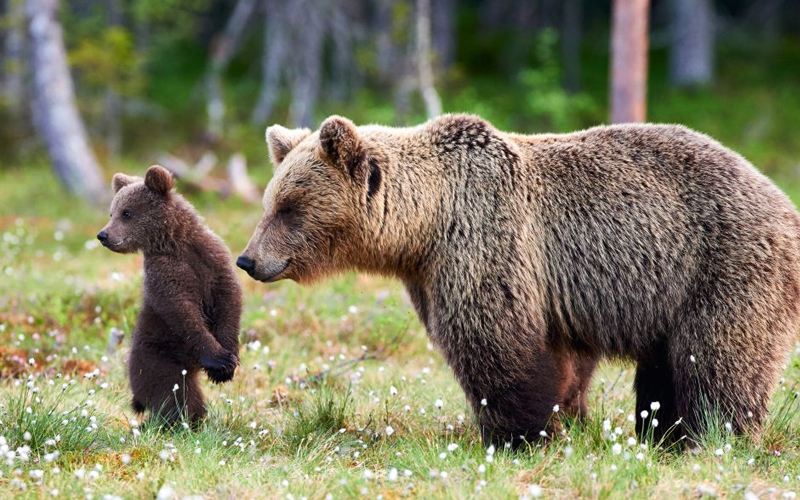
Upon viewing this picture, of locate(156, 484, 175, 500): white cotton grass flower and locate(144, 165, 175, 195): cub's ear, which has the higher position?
locate(144, 165, 175, 195): cub's ear

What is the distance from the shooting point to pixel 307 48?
18422 mm

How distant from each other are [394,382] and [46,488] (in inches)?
118

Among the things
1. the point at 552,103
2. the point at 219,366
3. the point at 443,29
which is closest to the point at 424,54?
the point at 552,103

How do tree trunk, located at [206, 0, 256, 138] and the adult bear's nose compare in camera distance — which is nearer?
the adult bear's nose

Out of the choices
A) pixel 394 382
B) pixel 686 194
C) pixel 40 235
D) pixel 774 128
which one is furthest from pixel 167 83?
pixel 686 194

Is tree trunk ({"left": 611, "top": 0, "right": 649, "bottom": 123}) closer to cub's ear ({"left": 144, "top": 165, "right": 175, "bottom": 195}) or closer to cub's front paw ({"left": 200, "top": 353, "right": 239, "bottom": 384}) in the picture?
cub's ear ({"left": 144, "top": 165, "right": 175, "bottom": 195})

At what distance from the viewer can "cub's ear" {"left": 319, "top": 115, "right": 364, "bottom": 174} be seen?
5.31 metres

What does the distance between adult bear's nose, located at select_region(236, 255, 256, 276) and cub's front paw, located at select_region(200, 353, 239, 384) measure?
502 mm

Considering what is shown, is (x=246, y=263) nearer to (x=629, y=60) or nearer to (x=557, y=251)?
(x=557, y=251)

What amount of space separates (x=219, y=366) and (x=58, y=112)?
42.4ft

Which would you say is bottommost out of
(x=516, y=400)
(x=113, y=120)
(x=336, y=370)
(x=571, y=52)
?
(x=336, y=370)

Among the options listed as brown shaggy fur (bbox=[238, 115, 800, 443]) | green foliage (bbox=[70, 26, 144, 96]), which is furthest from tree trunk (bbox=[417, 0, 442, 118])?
brown shaggy fur (bbox=[238, 115, 800, 443])

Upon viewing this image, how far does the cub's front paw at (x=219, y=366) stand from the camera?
17.3 feet

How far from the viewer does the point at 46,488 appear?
171 inches
